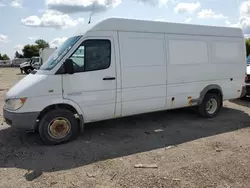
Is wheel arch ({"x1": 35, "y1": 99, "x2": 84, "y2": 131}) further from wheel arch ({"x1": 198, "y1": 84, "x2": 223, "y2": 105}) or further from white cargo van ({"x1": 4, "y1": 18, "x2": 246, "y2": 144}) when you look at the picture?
wheel arch ({"x1": 198, "y1": 84, "x2": 223, "y2": 105})

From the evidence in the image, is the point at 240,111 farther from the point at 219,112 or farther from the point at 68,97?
the point at 68,97

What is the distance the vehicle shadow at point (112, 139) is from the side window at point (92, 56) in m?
1.63

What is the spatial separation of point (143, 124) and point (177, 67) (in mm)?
1761

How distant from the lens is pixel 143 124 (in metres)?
7.02

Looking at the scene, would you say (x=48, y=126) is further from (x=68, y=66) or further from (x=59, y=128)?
(x=68, y=66)

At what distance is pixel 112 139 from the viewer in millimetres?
5855

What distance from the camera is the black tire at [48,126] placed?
5308 mm

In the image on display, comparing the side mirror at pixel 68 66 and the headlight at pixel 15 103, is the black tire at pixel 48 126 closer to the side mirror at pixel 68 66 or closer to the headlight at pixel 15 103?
the headlight at pixel 15 103

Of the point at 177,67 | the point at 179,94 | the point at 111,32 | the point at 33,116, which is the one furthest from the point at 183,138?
the point at 33,116

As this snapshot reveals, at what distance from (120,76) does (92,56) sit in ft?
2.55

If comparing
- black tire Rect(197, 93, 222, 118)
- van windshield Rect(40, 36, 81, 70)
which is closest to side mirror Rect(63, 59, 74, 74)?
van windshield Rect(40, 36, 81, 70)

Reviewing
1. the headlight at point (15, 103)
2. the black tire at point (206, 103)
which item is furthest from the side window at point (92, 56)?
the black tire at point (206, 103)

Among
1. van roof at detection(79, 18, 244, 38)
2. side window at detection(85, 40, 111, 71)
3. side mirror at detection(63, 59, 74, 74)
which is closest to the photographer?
Result: side mirror at detection(63, 59, 74, 74)

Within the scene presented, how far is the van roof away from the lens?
575 centimetres
